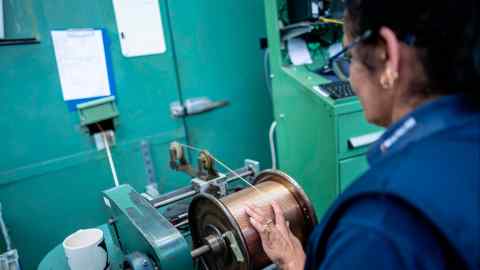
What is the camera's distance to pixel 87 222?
1999 millimetres

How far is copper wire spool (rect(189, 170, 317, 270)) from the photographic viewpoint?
3.43 feet

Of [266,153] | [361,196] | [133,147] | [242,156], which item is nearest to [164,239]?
[361,196]

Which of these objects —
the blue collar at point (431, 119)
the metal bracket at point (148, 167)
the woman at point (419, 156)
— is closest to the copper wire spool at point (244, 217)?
the woman at point (419, 156)

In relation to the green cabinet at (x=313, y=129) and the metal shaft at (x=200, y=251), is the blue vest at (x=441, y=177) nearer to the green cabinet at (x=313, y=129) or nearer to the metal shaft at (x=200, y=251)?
the metal shaft at (x=200, y=251)

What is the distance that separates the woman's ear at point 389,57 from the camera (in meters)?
0.54

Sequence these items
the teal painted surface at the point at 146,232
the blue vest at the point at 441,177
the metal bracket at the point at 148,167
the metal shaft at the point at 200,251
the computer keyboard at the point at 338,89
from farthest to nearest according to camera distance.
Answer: the metal bracket at the point at 148,167 < the computer keyboard at the point at 338,89 < the metal shaft at the point at 200,251 < the teal painted surface at the point at 146,232 < the blue vest at the point at 441,177

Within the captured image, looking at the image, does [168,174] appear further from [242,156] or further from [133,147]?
[242,156]

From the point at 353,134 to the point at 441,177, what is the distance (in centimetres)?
136

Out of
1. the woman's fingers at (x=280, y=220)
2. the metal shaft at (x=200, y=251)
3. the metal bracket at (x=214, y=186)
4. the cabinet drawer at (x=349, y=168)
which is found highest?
the metal bracket at (x=214, y=186)

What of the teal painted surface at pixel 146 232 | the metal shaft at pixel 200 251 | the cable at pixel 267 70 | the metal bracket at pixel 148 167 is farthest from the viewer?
the cable at pixel 267 70

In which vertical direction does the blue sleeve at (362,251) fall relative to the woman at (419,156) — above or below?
below

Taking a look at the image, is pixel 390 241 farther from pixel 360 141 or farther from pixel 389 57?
pixel 360 141

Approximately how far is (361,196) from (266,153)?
6.83 ft

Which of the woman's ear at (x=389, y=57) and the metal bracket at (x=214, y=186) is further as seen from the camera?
the metal bracket at (x=214, y=186)
